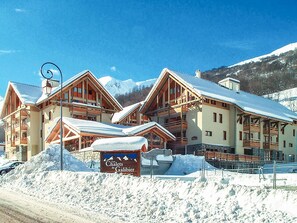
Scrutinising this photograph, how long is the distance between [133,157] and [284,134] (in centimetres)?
4202

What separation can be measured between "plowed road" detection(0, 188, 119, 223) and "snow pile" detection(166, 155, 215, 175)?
1913 cm

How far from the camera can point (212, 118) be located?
150 ft

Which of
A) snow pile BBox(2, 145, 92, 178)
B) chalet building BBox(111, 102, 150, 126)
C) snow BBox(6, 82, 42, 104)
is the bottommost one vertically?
snow pile BBox(2, 145, 92, 178)

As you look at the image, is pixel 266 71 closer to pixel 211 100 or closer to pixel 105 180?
pixel 211 100

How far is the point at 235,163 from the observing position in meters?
42.5

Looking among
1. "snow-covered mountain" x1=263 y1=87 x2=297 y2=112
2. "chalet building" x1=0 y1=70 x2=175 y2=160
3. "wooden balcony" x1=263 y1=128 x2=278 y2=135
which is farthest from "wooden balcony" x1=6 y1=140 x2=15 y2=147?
"snow-covered mountain" x1=263 y1=87 x2=297 y2=112

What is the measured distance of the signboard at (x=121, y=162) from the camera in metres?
18.0

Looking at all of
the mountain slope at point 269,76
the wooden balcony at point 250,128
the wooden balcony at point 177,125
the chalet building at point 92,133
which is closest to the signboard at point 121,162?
the chalet building at point 92,133

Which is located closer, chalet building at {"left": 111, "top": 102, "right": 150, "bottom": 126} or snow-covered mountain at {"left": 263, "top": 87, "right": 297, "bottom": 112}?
chalet building at {"left": 111, "top": 102, "right": 150, "bottom": 126}

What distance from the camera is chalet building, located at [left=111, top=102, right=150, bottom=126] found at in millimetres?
60531

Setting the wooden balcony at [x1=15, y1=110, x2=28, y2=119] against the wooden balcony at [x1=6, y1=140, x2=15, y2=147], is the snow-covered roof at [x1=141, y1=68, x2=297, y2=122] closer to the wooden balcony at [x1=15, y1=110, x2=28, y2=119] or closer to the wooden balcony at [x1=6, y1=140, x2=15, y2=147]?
the wooden balcony at [x1=15, y1=110, x2=28, y2=119]

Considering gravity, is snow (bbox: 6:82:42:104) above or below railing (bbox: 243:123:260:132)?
above

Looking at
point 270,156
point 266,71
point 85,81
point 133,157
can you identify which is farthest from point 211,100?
point 266,71

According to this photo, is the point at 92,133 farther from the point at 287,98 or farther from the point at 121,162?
the point at 287,98
